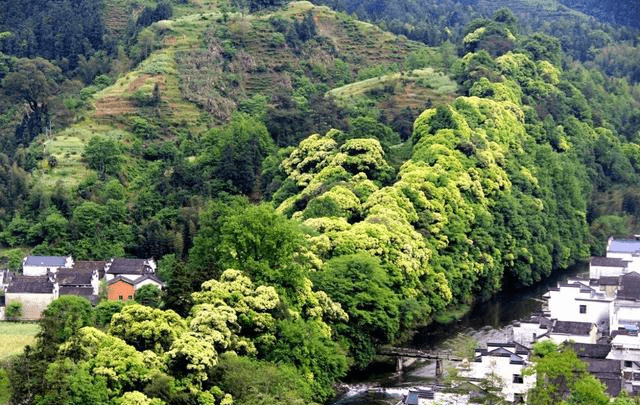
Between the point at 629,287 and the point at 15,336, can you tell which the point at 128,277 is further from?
the point at 629,287

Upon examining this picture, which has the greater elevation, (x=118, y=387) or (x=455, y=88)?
(x=455, y=88)

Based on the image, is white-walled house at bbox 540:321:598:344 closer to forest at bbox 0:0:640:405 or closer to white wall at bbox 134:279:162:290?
forest at bbox 0:0:640:405

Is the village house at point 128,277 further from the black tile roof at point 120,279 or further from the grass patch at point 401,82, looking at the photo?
the grass patch at point 401,82

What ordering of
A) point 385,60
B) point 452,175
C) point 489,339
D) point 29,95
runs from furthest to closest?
point 385,60 < point 29,95 < point 452,175 < point 489,339

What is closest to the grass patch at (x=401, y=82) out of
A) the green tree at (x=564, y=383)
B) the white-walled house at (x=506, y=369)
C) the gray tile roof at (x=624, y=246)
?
the gray tile roof at (x=624, y=246)

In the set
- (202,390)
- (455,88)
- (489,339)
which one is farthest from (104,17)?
(202,390)

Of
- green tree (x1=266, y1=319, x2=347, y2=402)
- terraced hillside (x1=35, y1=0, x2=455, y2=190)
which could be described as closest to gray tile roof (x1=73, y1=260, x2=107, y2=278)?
terraced hillside (x1=35, y1=0, x2=455, y2=190)

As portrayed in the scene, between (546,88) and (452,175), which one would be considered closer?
(452,175)

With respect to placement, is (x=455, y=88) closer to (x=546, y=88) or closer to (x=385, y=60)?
(x=546, y=88)
